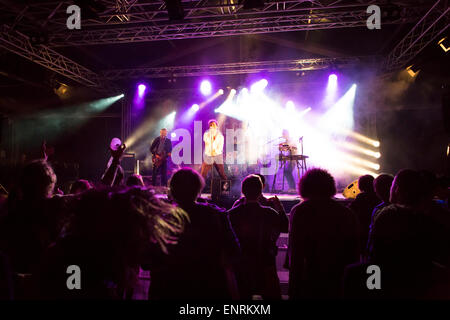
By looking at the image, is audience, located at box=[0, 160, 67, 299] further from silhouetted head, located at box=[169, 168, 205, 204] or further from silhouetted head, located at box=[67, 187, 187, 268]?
silhouetted head, located at box=[169, 168, 205, 204]

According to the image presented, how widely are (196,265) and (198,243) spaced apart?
116 mm

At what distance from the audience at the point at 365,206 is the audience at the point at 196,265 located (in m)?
1.97

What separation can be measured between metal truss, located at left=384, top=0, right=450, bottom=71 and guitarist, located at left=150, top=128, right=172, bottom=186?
6.47 m

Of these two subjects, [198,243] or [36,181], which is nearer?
[198,243]

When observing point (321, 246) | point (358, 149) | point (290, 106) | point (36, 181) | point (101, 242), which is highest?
point (290, 106)

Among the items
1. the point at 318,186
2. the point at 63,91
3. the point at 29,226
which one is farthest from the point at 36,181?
the point at 63,91

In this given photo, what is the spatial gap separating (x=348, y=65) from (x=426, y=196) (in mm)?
8052

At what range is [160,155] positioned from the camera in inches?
312

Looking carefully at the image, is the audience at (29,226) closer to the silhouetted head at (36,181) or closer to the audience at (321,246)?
the silhouetted head at (36,181)

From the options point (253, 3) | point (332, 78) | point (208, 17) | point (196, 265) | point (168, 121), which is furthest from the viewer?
point (168, 121)

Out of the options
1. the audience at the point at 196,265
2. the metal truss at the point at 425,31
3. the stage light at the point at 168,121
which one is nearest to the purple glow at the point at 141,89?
the stage light at the point at 168,121

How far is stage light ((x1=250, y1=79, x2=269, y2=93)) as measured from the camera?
9845 mm

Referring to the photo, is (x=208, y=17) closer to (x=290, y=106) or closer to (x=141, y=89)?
(x=141, y=89)
